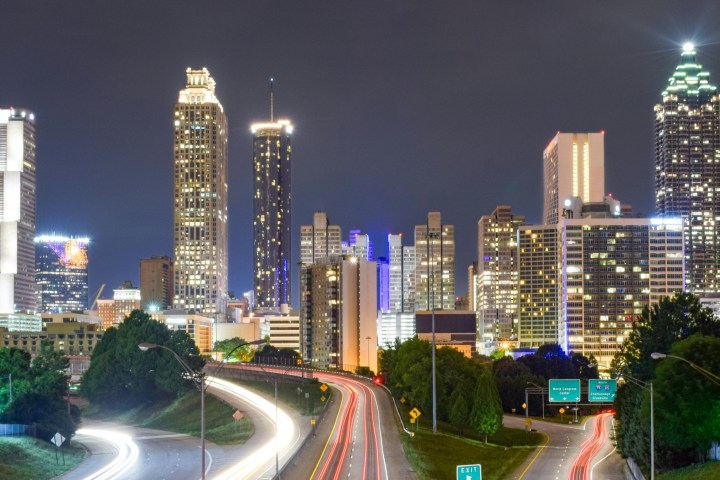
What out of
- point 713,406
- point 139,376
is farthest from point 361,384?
point 713,406

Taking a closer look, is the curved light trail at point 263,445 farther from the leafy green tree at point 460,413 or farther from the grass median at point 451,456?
the leafy green tree at point 460,413

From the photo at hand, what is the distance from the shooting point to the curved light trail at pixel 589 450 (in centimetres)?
9487

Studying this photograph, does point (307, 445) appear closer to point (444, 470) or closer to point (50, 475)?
point (444, 470)

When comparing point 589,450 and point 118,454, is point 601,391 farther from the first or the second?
point 118,454

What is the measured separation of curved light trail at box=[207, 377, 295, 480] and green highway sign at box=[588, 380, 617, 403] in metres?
37.6

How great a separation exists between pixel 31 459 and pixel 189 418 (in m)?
52.2

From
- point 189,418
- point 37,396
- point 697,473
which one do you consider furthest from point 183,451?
point 697,473

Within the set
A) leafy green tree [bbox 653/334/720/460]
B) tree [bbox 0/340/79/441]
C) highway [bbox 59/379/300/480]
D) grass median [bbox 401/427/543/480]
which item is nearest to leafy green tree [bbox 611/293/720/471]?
leafy green tree [bbox 653/334/720/460]

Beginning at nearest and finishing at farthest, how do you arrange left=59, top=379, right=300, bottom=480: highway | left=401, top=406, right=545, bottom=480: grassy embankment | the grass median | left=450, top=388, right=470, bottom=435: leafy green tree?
the grass median
left=401, top=406, right=545, bottom=480: grassy embankment
left=59, top=379, right=300, bottom=480: highway
left=450, top=388, right=470, bottom=435: leafy green tree

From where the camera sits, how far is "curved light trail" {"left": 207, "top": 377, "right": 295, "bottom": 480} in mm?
90287

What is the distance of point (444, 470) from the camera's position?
3511 inches

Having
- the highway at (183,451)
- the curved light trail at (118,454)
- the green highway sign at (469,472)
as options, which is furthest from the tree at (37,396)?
the green highway sign at (469,472)

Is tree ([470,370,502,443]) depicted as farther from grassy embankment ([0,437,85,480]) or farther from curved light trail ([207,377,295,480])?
grassy embankment ([0,437,85,480])

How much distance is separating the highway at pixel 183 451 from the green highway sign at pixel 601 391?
122ft
